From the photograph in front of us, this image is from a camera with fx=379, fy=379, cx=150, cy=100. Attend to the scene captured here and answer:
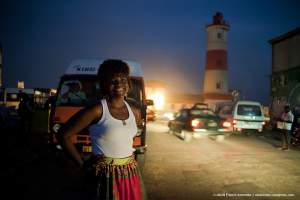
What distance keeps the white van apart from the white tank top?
18519mm

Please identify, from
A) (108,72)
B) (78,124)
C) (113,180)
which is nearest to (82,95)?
(108,72)

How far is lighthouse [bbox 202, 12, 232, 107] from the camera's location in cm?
5591

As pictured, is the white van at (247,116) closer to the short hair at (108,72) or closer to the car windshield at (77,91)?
the car windshield at (77,91)

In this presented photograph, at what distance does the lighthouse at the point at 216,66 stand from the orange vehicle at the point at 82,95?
47.2 meters

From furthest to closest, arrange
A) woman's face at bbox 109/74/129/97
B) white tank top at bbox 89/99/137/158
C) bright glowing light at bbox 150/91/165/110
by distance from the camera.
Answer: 1. bright glowing light at bbox 150/91/165/110
2. woman's face at bbox 109/74/129/97
3. white tank top at bbox 89/99/137/158

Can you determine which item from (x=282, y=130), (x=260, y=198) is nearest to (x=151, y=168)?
(x=260, y=198)

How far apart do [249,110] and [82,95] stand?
46.0 ft

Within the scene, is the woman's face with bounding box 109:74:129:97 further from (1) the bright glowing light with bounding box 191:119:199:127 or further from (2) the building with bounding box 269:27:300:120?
(2) the building with bounding box 269:27:300:120

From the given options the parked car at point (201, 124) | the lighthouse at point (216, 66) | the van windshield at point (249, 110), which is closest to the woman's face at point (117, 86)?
the parked car at point (201, 124)

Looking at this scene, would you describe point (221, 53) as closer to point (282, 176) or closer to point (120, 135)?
point (282, 176)

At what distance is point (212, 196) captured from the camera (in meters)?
7.10

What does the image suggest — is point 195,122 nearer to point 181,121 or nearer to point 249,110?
point 181,121

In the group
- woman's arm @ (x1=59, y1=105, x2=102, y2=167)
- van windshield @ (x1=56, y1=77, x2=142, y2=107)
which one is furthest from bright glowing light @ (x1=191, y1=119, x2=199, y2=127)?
woman's arm @ (x1=59, y1=105, x2=102, y2=167)

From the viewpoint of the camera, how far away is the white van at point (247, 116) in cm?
2083
